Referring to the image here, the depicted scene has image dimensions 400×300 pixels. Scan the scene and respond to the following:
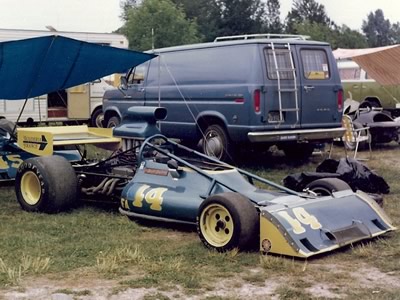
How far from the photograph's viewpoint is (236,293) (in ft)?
18.4

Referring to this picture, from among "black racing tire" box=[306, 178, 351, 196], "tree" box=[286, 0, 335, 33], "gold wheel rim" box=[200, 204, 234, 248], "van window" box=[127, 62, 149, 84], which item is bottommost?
"gold wheel rim" box=[200, 204, 234, 248]

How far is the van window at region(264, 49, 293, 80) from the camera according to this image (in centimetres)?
1207

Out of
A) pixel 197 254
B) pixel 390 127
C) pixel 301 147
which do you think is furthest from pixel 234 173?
pixel 390 127

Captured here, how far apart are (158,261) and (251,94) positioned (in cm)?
585

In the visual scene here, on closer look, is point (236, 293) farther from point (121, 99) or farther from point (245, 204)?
point (121, 99)

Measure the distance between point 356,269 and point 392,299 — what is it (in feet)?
2.71

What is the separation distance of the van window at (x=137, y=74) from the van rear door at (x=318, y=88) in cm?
319

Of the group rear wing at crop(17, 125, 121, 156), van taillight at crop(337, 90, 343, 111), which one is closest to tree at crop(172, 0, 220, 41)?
van taillight at crop(337, 90, 343, 111)

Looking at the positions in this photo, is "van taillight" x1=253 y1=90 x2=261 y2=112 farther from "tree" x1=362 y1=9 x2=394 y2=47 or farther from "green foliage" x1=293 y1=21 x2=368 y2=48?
"tree" x1=362 y1=9 x2=394 y2=47

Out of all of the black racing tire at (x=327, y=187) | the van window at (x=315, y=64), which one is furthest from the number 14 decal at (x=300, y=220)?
the van window at (x=315, y=64)

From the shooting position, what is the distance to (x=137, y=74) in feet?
47.6

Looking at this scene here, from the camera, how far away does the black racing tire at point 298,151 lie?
13773 millimetres

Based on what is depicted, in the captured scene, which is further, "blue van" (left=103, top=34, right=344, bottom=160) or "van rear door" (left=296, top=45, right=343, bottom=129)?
"van rear door" (left=296, top=45, right=343, bottom=129)

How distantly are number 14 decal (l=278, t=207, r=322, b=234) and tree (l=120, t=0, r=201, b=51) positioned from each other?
97.3 ft
